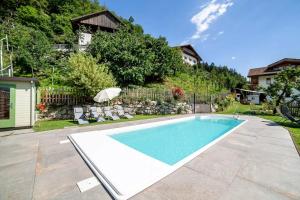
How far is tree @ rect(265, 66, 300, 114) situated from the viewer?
13.8 m

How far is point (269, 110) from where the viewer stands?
51.7ft

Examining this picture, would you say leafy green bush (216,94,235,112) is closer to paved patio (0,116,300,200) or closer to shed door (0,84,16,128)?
paved patio (0,116,300,200)

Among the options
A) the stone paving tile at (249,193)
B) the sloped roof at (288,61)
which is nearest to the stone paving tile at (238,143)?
the stone paving tile at (249,193)

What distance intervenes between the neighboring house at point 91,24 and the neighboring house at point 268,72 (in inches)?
1024

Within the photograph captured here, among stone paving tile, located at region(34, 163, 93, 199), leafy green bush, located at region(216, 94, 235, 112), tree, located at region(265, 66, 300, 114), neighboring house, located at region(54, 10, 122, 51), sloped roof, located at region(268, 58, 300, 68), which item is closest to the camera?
stone paving tile, located at region(34, 163, 93, 199)

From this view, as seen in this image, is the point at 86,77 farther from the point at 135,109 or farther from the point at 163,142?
the point at 163,142

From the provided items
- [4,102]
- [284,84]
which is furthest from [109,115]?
[284,84]

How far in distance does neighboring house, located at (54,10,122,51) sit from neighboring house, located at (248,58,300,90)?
85.3 ft

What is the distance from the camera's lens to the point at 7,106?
7.28 m

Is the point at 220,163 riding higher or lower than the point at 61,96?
lower

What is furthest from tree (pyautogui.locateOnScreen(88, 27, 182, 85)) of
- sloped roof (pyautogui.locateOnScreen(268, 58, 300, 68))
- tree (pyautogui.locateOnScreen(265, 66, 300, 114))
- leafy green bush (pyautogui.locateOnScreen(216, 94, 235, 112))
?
sloped roof (pyautogui.locateOnScreen(268, 58, 300, 68))

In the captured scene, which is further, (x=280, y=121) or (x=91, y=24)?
(x=91, y=24)

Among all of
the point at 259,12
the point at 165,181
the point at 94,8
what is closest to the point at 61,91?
the point at 165,181

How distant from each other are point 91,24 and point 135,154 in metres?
25.0
